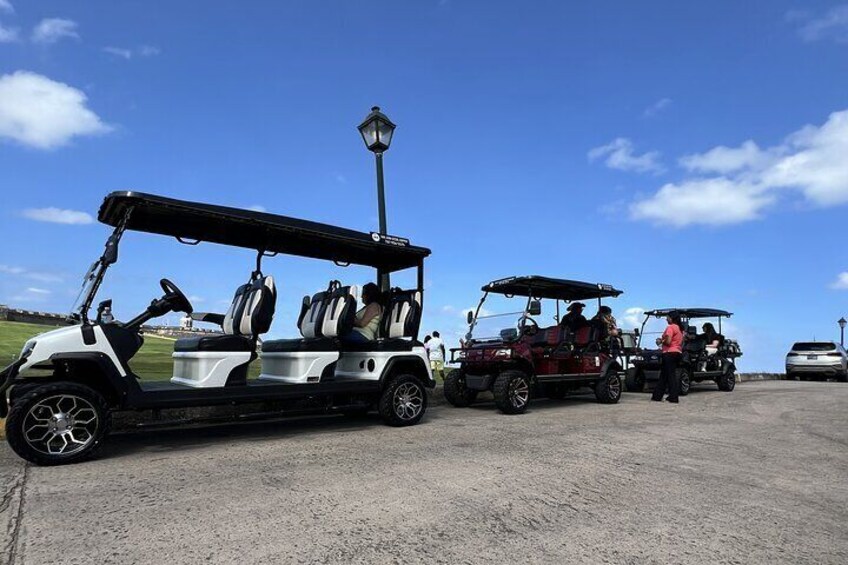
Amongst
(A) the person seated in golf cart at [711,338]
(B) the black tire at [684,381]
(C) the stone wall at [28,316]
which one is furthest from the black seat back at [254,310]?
(C) the stone wall at [28,316]

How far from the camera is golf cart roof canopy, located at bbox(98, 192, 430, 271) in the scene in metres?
6.32

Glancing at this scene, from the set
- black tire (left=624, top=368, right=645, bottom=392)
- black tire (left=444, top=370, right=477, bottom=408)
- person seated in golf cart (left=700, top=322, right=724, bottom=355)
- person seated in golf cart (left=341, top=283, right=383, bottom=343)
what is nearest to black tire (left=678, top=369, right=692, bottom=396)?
black tire (left=624, top=368, right=645, bottom=392)

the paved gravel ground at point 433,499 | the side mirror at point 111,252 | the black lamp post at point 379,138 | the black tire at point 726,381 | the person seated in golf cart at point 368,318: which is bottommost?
the paved gravel ground at point 433,499

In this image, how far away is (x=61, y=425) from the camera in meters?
5.38

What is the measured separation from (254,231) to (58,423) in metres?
3.21

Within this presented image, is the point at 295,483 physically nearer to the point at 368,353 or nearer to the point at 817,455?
the point at 368,353

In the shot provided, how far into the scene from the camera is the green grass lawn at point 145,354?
32.7 feet

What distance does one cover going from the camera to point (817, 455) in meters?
6.41

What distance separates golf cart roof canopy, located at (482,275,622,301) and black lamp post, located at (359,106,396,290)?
9.25 ft

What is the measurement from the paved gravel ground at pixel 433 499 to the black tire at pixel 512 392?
1.79m

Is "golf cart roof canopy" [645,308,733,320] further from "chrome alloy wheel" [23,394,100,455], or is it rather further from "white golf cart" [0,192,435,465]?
"chrome alloy wheel" [23,394,100,455]

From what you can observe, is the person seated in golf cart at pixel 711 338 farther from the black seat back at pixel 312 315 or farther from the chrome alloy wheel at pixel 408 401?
the black seat back at pixel 312 315

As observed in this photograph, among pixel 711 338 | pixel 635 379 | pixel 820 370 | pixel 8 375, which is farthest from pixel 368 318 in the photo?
pixel 820 370

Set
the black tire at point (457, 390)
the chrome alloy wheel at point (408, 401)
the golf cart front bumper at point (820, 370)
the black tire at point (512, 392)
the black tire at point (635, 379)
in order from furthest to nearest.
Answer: the golf cart front bumper at point (820, 370), the black tire at point (635, 379), the black tire at point (457, 390), the black tire at point (512, 392), the chrome alloy wheel at point (408, 401)
